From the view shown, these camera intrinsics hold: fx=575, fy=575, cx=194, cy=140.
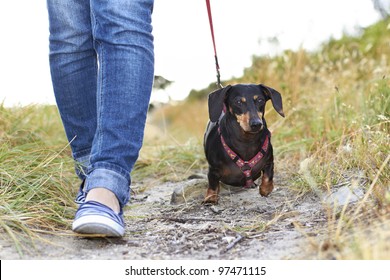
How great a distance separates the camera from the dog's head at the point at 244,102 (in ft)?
8.39

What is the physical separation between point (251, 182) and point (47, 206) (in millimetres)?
958

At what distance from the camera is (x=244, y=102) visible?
260 centimetres

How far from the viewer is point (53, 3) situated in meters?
2.24

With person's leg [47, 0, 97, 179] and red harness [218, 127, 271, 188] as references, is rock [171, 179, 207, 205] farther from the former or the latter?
person's leg [47, 0, 97, 179]

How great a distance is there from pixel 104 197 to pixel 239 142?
2.86 ft

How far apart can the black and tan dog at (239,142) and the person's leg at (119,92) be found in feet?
2.00

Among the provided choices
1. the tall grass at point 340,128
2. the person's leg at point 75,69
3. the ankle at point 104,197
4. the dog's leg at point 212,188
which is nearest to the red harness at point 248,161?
the dog's leg at point 212,188

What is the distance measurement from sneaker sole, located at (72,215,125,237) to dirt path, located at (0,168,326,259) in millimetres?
59

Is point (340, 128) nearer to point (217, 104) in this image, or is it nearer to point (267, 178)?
point (267, 178)

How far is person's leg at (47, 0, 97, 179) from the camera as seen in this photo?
2266mm

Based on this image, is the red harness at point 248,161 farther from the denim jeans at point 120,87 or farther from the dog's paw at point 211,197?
the denim jeans at point 120,87

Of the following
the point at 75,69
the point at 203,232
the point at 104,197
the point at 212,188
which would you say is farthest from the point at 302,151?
the point at 104,197
